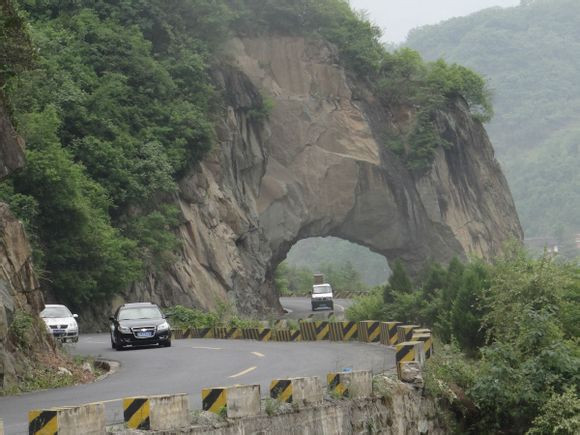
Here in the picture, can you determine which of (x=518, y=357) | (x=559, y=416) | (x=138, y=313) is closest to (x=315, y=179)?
(x=138, y=313)

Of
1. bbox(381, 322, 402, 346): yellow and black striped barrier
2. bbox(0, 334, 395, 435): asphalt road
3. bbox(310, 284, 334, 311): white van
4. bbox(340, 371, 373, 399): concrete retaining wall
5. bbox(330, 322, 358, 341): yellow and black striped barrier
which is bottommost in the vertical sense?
bbox(310, 284, 334, 311): white van

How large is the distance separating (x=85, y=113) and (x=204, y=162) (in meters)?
9.19

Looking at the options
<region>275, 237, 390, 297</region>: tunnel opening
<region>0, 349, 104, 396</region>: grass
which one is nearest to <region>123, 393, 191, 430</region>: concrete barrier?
<region>0, 349, 104, 396</region>: grass

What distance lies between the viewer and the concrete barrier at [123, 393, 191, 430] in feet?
35.1

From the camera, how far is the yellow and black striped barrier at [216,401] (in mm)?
12047

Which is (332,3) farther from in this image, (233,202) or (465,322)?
(465,322)

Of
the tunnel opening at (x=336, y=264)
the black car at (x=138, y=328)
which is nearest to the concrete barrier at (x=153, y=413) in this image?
the black car at (x=138, y=328)

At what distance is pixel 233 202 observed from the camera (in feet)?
186

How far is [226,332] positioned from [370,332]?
30.3ft

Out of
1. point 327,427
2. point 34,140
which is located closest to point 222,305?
point 34,140

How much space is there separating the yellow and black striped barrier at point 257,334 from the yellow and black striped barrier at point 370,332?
210 inches

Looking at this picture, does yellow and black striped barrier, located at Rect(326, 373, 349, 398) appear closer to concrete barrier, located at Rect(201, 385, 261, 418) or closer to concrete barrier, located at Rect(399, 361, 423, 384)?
concrete barrier, located at Rect(399, 361, 423, 384)

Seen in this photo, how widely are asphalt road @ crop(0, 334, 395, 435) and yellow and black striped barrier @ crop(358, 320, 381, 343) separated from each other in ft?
2.13

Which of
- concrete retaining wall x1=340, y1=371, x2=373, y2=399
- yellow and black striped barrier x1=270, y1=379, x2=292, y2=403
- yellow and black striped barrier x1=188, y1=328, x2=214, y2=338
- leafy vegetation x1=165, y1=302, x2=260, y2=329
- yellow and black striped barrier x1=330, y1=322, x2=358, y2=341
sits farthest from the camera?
leafy vegetation x1=165, y1=302, x2=260, y2=329
